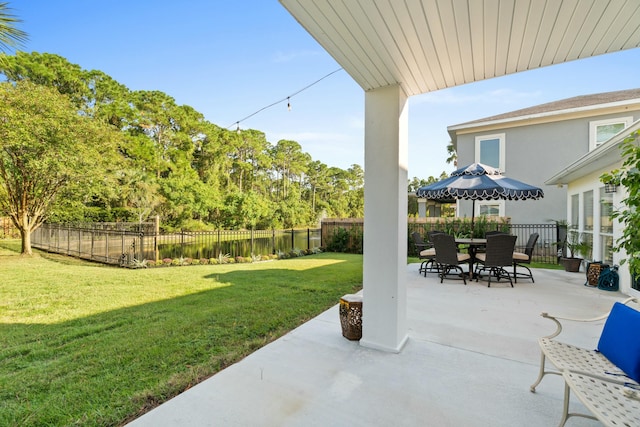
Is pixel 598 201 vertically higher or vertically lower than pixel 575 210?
higher

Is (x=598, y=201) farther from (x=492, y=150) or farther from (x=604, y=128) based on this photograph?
(x=604, y=128)

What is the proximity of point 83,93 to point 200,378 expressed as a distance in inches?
937

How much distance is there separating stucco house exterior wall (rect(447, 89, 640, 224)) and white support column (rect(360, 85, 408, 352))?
912cm

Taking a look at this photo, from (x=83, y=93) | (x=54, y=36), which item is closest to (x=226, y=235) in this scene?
(x=54, y=36)

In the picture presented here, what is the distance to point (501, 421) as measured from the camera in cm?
179

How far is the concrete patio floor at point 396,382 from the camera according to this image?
1822 mm

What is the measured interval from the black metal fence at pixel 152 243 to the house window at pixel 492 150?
697 cm

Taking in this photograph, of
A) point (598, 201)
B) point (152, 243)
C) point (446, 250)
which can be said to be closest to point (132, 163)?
point (152, 243)

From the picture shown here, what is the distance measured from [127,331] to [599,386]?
405cm

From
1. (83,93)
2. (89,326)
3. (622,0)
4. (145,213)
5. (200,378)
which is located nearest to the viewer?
(622,0)

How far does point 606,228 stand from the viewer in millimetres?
5562

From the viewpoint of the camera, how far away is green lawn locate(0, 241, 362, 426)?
6.64ft

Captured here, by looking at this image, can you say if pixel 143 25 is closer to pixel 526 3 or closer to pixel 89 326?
pixel 89 326

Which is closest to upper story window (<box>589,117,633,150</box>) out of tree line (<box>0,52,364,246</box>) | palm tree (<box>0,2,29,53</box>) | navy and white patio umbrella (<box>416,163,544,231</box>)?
navy and white patio umbrella (<box>416,163,544,231</box>)
